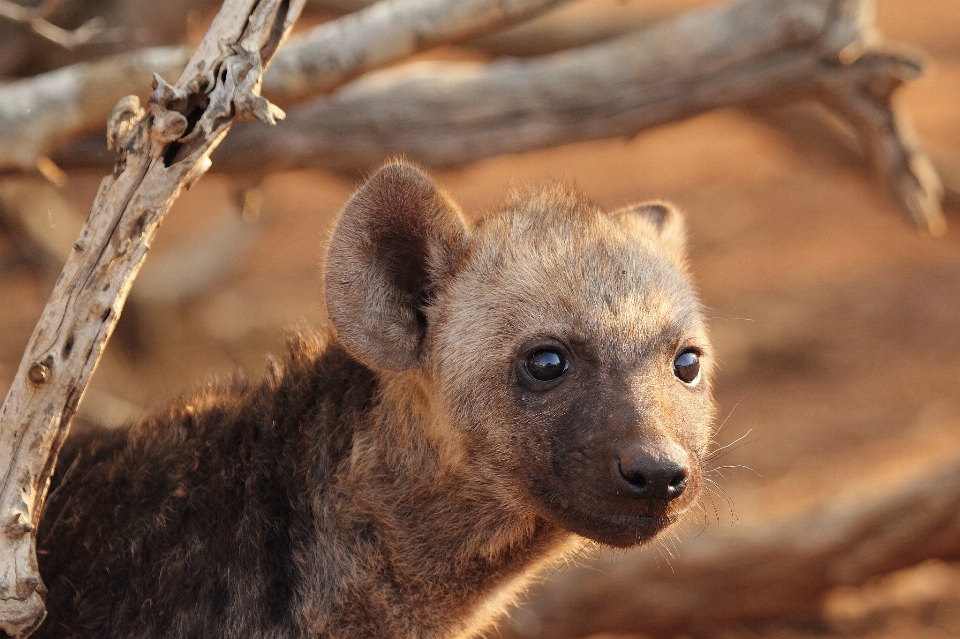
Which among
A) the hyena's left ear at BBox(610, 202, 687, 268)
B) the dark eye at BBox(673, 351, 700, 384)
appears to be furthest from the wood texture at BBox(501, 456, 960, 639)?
the dark eye at BBox(673, 351, 700, 384)

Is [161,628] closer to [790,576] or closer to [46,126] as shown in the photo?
[46,126]

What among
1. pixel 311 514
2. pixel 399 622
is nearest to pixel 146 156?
pixel 311 514

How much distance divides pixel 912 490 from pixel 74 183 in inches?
438

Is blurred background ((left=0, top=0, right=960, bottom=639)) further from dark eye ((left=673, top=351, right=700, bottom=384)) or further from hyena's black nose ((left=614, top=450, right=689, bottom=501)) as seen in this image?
hyena's black nose ((left=614, top=450, right=689, bottom=501))

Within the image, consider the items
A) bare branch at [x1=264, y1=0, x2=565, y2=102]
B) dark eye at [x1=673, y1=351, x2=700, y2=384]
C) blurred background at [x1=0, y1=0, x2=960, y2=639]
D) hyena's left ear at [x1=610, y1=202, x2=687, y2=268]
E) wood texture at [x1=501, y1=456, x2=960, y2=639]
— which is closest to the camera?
dark eye at [x1=673, y1=351, x2=700, y2=384]

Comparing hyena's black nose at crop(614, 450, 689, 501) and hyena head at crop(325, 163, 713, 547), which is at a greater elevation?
hyena head at crop(325, 163, 713, 547)

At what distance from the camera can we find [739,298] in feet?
33.6

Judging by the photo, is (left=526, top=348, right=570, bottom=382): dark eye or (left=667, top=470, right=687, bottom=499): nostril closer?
(left=667, top=470, right=687, bottom=499): nostril

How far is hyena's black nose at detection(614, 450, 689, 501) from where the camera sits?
8.67ft

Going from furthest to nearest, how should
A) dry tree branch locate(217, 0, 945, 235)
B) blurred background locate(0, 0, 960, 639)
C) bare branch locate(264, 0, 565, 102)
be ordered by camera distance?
blurred background locate(0, 0, 960, 639)
dry tree branch locate(217, 0, 945, 235)
bare branch locate(264, 0, 565, 102)

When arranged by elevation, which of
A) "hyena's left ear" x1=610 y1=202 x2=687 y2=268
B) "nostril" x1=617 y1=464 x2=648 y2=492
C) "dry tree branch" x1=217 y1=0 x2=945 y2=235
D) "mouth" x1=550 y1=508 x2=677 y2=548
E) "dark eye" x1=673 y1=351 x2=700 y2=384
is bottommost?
"mouth" x1=550 y1=508 x2=677 y2=548

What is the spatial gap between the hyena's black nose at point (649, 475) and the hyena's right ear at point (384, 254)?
2.36ft

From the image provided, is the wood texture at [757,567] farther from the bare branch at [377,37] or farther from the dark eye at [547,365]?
the bare branch at [377,37]

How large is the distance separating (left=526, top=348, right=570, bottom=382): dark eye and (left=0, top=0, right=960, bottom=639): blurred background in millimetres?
762
